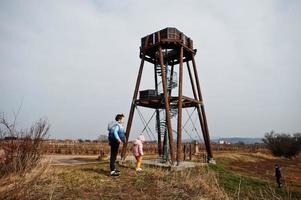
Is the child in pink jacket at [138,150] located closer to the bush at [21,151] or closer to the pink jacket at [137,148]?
the pink jacket at [137,148]

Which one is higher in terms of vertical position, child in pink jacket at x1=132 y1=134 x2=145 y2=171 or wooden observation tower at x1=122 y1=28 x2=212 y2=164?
wooden observation tower at x1=122 y1=28 x2=212 y2=164

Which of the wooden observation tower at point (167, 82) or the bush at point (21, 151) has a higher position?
the wooden observation tower at point (167, 82)

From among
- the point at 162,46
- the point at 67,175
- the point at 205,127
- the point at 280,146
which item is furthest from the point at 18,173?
the point at 280,146

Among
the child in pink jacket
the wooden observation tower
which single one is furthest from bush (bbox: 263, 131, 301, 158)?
the child in pink jacket

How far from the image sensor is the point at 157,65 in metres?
19.1

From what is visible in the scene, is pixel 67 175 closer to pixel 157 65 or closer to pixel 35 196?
pixel 35 196

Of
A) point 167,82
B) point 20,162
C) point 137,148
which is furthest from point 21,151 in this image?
point 167,82

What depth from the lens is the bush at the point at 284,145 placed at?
52438 mm

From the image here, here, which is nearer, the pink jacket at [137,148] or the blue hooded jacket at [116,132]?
the blue hooded jacket at [116,132]

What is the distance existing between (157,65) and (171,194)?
14.0 m

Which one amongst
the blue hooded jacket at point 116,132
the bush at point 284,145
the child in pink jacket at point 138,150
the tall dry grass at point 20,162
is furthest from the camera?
the bush at point 284,145

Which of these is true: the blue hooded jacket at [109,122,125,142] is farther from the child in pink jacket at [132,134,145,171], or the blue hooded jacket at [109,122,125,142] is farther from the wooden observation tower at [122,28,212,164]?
the wooden observation tower at [122,28,212,164]

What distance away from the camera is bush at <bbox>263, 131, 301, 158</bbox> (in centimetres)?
5244

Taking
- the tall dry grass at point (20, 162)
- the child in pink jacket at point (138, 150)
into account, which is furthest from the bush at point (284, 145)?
the tall dry grass at point (20, 162)
